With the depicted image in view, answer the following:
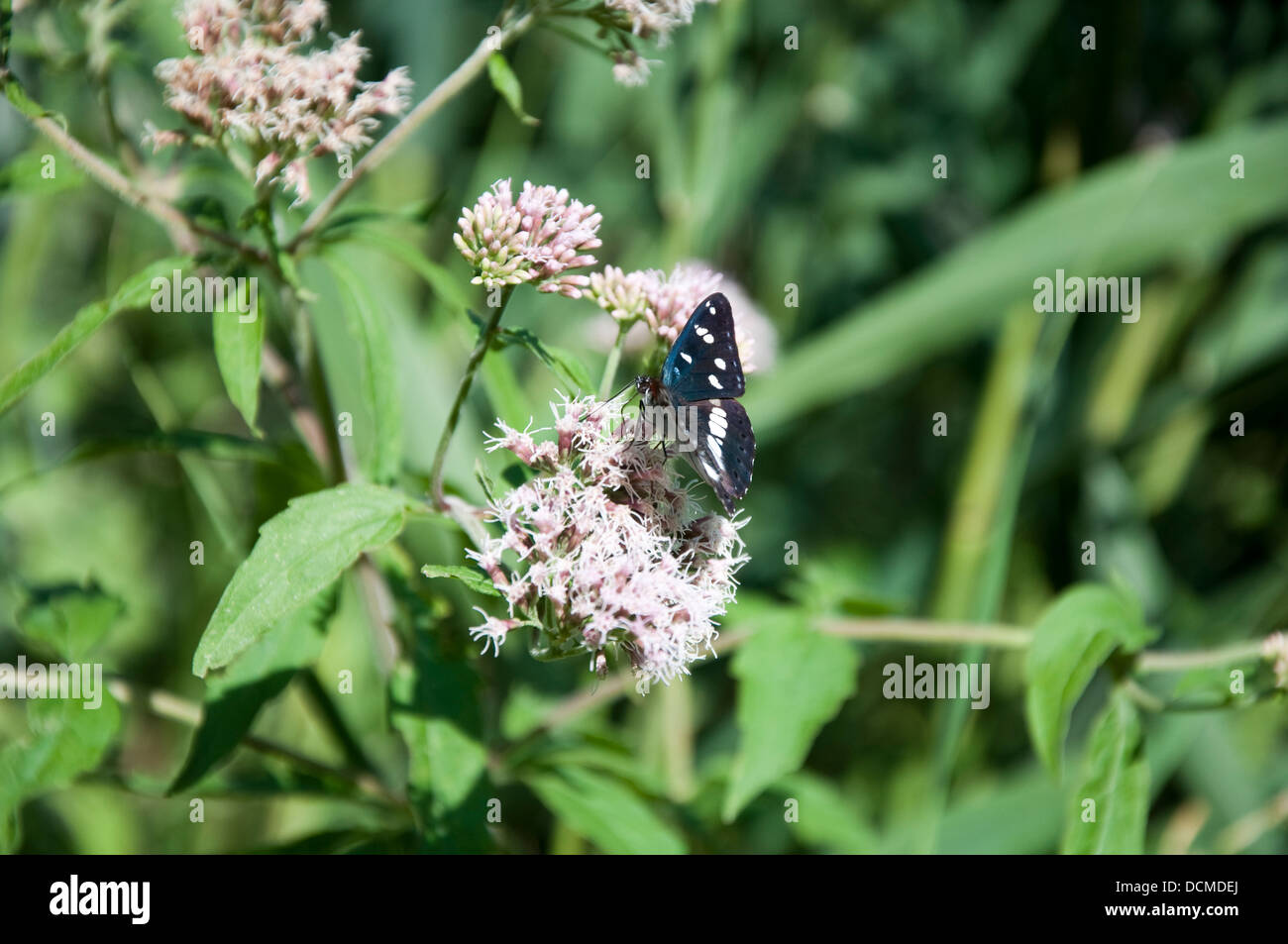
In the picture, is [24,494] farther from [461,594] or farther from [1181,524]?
[1181,524]

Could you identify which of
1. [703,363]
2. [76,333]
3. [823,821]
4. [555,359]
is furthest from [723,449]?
[823,821]

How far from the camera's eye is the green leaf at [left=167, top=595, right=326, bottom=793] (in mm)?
1688

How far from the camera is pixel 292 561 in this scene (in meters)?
1.38

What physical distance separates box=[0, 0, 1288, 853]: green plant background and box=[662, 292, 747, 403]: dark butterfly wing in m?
0.39

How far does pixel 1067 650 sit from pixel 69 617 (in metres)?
1.86

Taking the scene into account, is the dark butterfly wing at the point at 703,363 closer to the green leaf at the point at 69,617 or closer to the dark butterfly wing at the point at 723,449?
the dark butterfly wing at the point at 723,449

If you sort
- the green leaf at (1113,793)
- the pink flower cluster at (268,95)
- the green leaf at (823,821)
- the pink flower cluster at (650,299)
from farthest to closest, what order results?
the green leaf at (823,821) → the green leaf at (1113,793) → the pink flower cluster at (650,299) → the pink flower cluster at (268,95)

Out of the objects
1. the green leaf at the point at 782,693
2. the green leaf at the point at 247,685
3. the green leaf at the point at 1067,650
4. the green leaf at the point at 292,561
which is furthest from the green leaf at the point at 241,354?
the green leaf at the point at 1067,650

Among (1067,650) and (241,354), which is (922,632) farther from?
(241,354)

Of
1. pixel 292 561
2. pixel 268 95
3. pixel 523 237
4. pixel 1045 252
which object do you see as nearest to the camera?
pixel 292 561

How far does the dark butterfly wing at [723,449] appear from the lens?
1.50 metres

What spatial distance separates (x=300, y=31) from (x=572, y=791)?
147 centimetres

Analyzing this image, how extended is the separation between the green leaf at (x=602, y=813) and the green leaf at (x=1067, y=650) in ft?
2.42

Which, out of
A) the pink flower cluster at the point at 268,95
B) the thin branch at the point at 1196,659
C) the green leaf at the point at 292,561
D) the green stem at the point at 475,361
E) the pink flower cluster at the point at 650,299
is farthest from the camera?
the thin branch at the point at 1196,659
